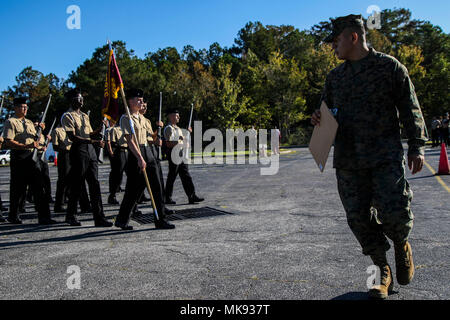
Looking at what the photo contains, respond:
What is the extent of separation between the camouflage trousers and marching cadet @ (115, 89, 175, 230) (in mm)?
3275

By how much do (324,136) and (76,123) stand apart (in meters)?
4.42

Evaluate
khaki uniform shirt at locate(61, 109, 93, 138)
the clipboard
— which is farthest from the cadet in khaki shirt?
the clipboard

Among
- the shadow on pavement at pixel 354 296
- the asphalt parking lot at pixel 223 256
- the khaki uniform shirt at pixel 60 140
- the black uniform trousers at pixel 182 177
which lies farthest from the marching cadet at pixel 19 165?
the shadow on pavement at pixel 354 296

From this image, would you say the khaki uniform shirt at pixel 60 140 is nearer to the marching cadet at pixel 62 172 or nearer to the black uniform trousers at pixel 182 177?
the marching cadet at pixel 62 172

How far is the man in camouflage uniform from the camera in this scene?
3.11 meters

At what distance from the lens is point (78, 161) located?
641 centimetres

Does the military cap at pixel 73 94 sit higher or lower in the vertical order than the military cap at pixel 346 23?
lower

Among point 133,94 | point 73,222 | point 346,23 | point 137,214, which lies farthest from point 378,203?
point 137,214

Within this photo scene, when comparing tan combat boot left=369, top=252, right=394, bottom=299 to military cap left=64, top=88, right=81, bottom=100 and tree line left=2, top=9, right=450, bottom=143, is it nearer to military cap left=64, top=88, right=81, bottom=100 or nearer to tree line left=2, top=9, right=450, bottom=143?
military cap left=64, top=88, right=81, bottom=100

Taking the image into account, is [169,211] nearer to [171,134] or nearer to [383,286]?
[171,134]

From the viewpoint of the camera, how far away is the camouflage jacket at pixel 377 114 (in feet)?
10.3

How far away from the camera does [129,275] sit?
12.4ft
